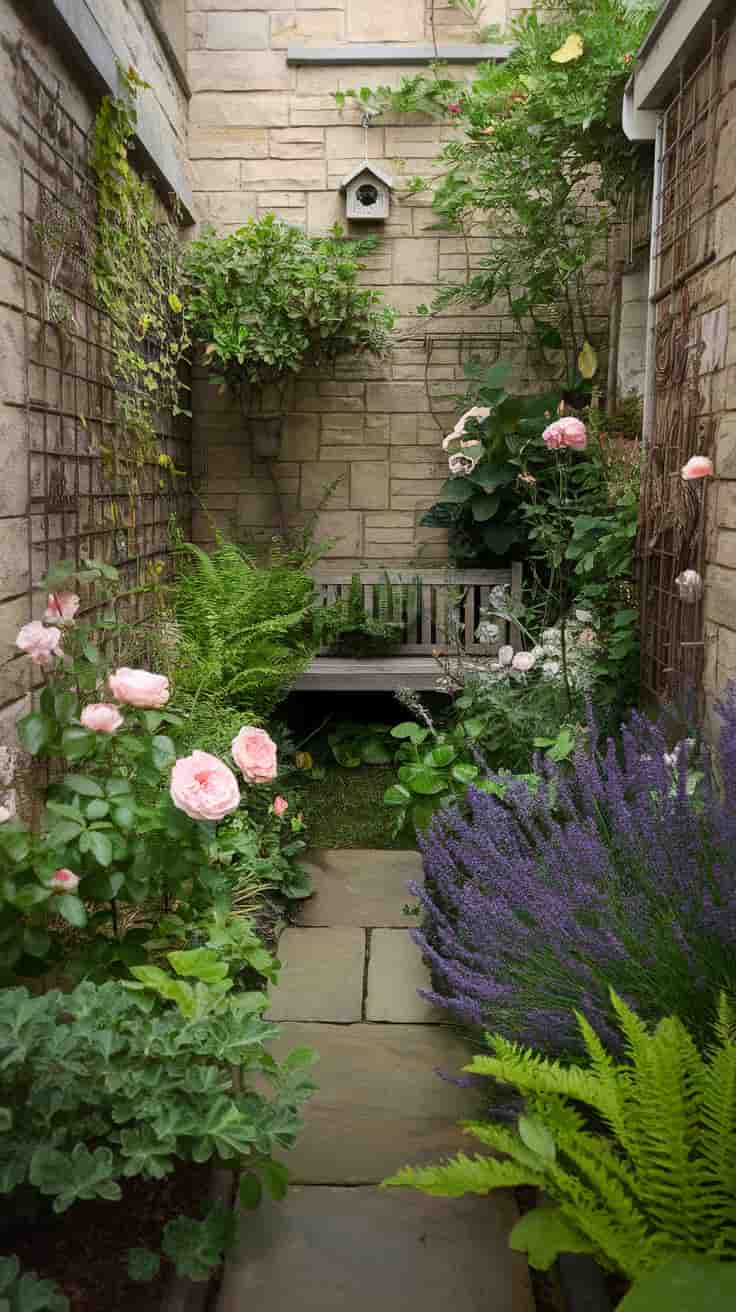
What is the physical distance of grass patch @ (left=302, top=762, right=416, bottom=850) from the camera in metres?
4.10

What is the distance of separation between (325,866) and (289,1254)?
6.52ft

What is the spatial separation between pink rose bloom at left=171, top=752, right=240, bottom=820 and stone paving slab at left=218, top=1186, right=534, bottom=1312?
0.80 meters

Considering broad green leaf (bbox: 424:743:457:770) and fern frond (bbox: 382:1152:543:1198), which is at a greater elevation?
broad green leaf (bbox: 424:743:457:770)

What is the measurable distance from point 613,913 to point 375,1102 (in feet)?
2.99

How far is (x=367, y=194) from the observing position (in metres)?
5.33

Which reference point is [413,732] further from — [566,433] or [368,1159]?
[368,1159]

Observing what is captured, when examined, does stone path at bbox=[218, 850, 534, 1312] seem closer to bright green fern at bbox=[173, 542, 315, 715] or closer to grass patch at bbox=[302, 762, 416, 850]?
grass patch at bbox=[302, 762, 416, 850]

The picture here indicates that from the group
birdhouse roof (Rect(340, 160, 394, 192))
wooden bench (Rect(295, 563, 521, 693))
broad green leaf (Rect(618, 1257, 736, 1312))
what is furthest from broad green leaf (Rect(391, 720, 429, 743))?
birdhouse roof (Rect(340, 160, 394, 192))

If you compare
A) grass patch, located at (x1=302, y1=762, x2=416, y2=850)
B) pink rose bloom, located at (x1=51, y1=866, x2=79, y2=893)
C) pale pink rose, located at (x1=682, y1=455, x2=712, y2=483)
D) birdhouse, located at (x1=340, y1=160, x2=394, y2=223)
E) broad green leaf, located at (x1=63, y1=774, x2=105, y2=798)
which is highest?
birdhouse, located at (x1=340, y1=160, x2=394, y2=223)

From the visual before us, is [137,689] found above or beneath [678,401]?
beneath

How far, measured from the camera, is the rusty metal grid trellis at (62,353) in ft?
9.00

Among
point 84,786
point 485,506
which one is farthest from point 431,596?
point 84,786

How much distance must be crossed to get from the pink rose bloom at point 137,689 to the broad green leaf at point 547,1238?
118 cm

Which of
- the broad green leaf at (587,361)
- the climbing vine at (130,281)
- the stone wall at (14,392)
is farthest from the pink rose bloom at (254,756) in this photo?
the broad green leaf at (587,361)
